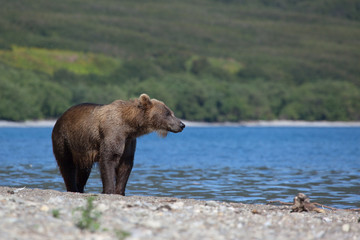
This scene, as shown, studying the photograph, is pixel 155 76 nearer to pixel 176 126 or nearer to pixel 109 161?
pixel 176 126

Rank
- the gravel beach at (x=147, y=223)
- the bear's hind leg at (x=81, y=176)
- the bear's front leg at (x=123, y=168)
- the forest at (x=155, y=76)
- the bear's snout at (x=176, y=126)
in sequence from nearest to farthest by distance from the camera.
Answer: the gravel beach at (x=147, y=223) → the bear's front leg at (x=123, y=168) → the bear's snout at (x=176, y=126) → the bear's hind leg at (x=81, y=176) → the forest at (x=155, y=76)

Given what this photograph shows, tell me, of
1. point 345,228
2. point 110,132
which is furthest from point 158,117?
point 345,228

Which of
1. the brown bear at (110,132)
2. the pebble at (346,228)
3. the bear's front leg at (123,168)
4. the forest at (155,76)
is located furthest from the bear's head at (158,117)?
the forest at (155,76)

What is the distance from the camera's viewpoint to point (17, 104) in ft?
323

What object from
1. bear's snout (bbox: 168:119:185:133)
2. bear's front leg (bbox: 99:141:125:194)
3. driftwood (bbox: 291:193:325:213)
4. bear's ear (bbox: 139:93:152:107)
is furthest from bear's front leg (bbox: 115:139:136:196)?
driftwood (bbox: 291:193:325:213)

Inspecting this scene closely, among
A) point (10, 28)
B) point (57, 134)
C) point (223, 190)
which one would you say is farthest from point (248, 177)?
point (10, 28)

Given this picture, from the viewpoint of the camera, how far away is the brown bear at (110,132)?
11.5 meters

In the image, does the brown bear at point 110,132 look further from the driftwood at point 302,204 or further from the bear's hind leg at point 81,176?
the driftwood at point 302,204

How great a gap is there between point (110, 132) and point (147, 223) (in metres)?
4.33

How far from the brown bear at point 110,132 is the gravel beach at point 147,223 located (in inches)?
95.6

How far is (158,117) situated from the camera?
11938 millimetres

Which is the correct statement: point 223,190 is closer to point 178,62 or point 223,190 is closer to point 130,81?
point 130,81

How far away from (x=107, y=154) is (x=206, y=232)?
15.0 ft

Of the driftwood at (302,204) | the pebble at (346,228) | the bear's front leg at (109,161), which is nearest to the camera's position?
the pebble at (346,228)
